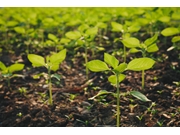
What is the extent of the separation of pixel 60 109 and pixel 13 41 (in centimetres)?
185

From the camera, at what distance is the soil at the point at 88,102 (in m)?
1.66

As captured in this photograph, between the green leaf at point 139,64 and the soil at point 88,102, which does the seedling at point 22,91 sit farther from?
the green leaf at point 139,64

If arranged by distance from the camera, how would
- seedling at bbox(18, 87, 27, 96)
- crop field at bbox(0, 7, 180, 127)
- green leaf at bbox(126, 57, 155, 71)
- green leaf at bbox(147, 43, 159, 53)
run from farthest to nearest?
seedling at bbox(18, 87, 27, 96) < green leaf at bbox(147, 43, 159, 53) < crop field at bbox(0, 7, 180, 127) < green leaf at bbox(126, 57, 155, 71)

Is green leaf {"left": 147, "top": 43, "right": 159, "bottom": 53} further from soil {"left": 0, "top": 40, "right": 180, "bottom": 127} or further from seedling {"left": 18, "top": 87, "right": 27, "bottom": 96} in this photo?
seedling {"left": 18, "top": 87, "right": 27, "bottom": 96}

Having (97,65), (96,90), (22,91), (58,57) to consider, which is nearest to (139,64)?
(97,65)

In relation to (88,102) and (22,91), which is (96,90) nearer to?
(88,102)

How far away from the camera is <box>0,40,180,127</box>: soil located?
5.43 feet

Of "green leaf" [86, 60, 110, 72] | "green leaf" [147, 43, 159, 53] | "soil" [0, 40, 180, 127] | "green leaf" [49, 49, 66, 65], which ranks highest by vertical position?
"green leaf" [147, 43, 159, 53]

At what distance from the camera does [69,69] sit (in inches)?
98.0

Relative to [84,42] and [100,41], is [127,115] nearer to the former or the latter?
[84,42]

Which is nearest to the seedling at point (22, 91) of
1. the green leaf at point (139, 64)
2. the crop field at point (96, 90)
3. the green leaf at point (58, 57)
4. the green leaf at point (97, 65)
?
the crop field at point (96, 90)

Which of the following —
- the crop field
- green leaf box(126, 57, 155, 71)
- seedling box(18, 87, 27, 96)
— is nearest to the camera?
green leaf box(126, 57, 155, 71)

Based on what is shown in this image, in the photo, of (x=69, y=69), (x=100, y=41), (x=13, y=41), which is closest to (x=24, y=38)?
(x=13, y=41)

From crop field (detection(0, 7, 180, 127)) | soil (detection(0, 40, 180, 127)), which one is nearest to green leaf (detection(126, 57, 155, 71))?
crop field (detection(0, 7, 180, 127))
